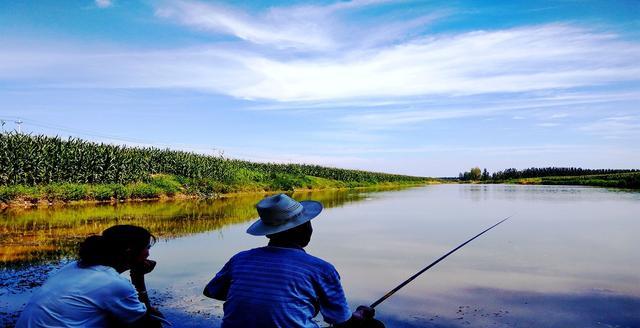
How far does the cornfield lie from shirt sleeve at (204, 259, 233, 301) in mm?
26110

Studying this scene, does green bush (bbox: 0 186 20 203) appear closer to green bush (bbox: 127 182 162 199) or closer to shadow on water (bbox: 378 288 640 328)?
green bush (bbox: 127 182 162 199)

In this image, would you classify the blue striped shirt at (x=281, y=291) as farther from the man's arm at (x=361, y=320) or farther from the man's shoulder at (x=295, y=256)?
the man's arm at (x=361, y=320)

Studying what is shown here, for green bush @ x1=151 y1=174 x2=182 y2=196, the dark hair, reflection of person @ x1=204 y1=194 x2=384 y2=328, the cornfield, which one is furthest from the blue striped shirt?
green bush @ x1=151 y1=174 x2=182 y2=196

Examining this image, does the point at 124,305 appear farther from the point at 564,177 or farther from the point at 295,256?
the point at 564,177

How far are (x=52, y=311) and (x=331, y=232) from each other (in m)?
12.6

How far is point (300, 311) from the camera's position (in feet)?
8.59

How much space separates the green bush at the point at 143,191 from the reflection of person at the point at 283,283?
2822 centimetres

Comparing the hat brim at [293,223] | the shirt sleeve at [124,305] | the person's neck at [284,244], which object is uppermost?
the hat brim at [293,223]

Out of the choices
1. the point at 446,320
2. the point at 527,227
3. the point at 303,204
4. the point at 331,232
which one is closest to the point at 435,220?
the point at 527,227

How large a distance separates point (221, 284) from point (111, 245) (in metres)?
0.65

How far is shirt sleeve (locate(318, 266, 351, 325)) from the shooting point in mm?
2676

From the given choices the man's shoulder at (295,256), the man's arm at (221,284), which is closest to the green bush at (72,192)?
the man's arm at (221,284)

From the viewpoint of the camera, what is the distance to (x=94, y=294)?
2.55 meters

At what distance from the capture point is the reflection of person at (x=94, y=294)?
2.51 m
